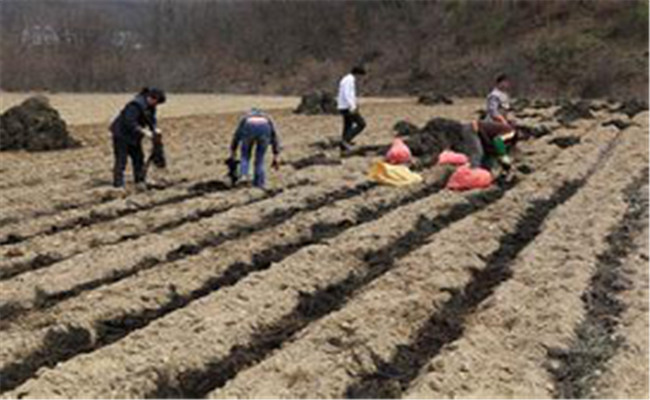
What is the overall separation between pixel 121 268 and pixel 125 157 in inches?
166

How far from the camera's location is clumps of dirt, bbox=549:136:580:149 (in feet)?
58.7

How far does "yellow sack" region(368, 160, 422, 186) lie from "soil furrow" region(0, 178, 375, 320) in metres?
1.64

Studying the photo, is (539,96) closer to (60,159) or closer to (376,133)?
(376,133)

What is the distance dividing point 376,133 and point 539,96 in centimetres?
2131

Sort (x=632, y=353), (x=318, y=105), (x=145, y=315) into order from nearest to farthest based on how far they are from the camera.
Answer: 1. (x=632, y=353)
2. (x=145, y=315)
3. (x=318, y=105)

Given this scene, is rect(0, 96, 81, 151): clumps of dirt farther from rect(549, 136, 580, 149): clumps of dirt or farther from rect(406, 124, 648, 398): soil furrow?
rect(406, 124, 648, 398): soil furrow

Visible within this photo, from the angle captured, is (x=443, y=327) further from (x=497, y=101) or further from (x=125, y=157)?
(x=497, y=101)

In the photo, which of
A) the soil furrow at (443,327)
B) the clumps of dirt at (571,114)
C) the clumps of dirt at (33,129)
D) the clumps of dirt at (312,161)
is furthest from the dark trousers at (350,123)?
the clumps of dirt at (571,114)

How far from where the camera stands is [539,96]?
40938 mm

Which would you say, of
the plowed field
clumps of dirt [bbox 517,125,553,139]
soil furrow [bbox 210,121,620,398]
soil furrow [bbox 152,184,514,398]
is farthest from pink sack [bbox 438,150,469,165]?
soil furrow [bbox 210,121,620,398]

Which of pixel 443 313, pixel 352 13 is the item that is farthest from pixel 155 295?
pixel 352 13

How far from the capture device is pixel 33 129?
1923 cm

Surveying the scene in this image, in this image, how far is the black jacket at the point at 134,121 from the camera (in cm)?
1233

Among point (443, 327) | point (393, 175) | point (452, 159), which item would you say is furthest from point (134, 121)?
point (443, 327)
